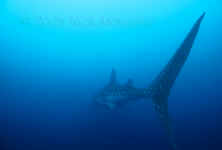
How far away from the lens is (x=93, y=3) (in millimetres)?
24172

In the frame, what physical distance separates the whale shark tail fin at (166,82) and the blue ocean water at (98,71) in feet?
14.8

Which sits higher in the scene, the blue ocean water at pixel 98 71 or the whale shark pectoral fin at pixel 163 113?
the blue ocean water at pixel 98 71

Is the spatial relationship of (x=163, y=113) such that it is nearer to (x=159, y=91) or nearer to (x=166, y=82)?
(x=159, y=91)

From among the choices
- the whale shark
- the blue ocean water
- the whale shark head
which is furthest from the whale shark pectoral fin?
the blue ocean water

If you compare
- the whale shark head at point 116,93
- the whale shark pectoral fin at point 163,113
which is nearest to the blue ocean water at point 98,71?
the whale shark head at point 116,93

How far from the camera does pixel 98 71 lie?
15.0 m

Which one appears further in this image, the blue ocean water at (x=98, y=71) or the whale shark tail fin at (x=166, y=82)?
the blue ocean water at (x=98, y=71)

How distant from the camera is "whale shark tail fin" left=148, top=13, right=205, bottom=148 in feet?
15.2

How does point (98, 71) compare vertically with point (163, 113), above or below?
above

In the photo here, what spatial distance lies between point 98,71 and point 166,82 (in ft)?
31.5

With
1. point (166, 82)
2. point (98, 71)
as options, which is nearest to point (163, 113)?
point (166, 82)

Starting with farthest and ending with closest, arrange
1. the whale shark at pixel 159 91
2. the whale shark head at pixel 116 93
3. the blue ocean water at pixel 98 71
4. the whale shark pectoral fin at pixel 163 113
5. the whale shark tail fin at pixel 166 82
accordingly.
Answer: the blue ocean water at pixel 98 71 < the whale shark head at pixel 116 93 < the whale shark pectoral fin at pixel 163 113 < the whale shark at pixel 159 91 < the whale shark tail fin at pixel 166 82

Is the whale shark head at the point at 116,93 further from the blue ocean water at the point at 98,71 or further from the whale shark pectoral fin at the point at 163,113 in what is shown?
the blue ocean water at the point at 98,71

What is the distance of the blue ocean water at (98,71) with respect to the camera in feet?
35.9
